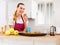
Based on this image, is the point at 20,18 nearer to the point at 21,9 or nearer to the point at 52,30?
the point at 21,9

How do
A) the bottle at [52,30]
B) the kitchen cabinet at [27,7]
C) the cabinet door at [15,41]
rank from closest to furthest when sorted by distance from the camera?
the cabinet door at [15,41] → the bottle at [52,30] → the kitchen cabinet at [27,7]

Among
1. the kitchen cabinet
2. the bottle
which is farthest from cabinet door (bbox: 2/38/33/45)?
the kitchen cabinet

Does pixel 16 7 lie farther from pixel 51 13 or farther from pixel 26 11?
pixel 51 13

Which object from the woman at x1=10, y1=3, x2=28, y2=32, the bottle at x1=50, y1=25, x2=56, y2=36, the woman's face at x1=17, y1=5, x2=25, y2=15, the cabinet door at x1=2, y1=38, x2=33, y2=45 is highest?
the woman's face at x1=17, y1=5, x2=25, y2=15

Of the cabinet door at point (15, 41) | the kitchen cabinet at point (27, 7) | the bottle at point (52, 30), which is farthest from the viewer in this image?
the kitchen cabinet at point (27, 7)

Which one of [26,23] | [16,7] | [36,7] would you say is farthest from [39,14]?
[16,7]

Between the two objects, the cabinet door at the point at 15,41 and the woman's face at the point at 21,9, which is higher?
the woman's face at the point at 21,9

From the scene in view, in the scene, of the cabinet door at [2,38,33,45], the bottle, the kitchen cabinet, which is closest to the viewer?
the cabinet door at [2,38,33,45]

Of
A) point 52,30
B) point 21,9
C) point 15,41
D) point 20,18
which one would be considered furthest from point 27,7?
point 15,41

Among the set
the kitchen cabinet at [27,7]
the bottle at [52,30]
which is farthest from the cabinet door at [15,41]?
the kitchen cabinet at [27,7]

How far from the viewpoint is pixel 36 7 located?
2.49 meters

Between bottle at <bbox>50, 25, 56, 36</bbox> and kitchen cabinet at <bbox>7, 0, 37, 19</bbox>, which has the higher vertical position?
kitchen cabinet at <bbox>7, 0, 37, 19</bbox>

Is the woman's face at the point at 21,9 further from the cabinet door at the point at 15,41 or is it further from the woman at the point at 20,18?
the cabinet door at the point at 15,41

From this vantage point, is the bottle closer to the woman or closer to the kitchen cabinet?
the kitchen cabinet
